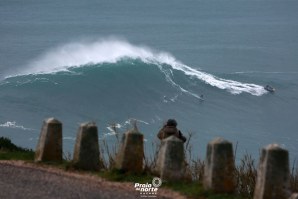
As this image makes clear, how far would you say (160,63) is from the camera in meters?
92.4

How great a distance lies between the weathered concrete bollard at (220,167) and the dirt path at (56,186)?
20.5 inches

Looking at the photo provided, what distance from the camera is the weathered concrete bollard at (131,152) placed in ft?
41.6

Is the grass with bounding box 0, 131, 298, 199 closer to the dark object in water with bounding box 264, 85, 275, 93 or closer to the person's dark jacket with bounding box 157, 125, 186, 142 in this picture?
the person's dark jacket with bounding box 157, 125, 186, 142

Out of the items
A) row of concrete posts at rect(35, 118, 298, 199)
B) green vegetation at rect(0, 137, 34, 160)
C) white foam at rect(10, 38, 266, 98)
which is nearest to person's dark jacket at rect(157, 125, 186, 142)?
row of concrete posts at rect(35, 118, 298, 199)

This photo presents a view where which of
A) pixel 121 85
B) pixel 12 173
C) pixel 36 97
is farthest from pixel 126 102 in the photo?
pixel 12 173

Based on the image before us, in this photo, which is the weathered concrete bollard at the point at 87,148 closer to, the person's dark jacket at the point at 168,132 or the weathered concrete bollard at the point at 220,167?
the person's dark jacket at the point at 168,132

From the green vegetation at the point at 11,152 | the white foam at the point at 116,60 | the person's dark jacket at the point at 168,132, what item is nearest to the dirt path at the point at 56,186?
the green vegetation at the point at 11,152

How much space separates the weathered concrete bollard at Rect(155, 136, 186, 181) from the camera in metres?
12.1

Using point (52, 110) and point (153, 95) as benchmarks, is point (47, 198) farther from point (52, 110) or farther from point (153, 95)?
point (153, 95)

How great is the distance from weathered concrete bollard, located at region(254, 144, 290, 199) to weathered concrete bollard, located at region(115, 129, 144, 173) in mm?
2247

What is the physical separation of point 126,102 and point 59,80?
7.23 m

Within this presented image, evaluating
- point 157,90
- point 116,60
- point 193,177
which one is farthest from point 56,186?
point 116,60

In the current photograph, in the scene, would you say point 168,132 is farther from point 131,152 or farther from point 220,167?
point 220,167

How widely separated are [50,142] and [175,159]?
235cm
